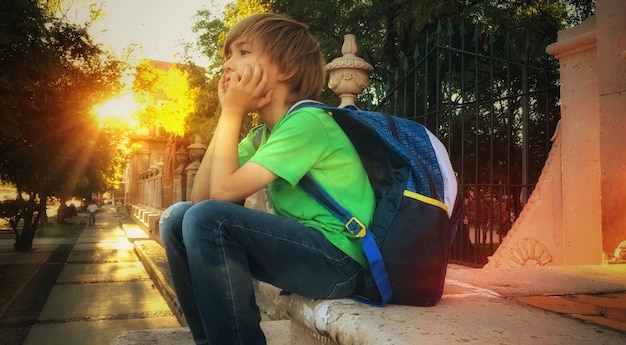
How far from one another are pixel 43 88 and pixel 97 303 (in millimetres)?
3842

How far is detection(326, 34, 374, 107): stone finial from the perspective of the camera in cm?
429

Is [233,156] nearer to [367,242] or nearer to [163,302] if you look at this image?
[367,242]

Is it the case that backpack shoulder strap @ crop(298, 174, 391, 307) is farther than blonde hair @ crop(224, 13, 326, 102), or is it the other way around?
blonde hair @ crop(224, 13, 326, 102)

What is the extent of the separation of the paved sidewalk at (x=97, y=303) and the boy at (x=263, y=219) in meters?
4.39

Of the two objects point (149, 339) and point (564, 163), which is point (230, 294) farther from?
point (564, 163)

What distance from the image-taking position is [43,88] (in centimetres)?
796

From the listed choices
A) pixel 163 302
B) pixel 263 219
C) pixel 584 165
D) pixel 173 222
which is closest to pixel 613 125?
pixel 584 165

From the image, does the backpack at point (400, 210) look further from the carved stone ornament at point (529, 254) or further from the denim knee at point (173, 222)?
the carved stone ornament at point (529, 254)

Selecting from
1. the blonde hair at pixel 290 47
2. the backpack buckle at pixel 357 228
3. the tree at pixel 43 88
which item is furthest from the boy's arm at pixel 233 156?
the tree at pixel 43 88

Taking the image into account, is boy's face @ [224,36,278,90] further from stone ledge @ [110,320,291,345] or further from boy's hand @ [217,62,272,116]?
stone ledge @ [110,320,291,345]

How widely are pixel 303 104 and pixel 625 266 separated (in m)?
2.26

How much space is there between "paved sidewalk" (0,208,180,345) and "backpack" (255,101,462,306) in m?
4.67

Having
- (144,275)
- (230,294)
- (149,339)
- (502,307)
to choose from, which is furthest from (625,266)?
(144,275)

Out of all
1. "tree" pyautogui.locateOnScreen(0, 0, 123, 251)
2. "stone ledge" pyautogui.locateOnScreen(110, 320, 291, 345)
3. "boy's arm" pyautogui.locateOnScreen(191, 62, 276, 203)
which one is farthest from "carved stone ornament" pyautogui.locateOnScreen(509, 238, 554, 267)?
"tree" pyautogui.locateOnScreen(0, 0, 123, 251)
